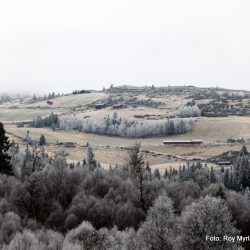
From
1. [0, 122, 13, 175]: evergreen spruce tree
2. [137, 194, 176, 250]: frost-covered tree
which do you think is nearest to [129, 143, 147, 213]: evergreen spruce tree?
[137, 194, 176, 250]: frost-covered tree

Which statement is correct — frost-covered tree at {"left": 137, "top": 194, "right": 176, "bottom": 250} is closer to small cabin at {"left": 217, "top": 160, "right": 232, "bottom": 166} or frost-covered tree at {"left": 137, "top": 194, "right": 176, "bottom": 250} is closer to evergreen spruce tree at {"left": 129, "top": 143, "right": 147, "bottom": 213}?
evergreen spruce tree at {"left": 129, "top": 143, "right": 147, "bottom": 213}

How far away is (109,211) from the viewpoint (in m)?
77.8

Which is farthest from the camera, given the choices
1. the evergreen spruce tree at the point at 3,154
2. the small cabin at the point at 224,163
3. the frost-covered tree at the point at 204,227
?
the small cabin at the point at 224,163

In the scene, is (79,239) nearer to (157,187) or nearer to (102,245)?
(102,245)

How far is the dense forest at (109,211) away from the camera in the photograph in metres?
51.2

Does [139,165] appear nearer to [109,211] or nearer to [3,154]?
[109,211]

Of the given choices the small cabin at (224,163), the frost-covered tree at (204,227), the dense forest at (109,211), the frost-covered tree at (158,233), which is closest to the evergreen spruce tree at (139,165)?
the dense forest at (109,211)

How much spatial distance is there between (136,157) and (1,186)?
24289mm

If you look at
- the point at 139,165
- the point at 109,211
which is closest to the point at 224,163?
the point at 139,165

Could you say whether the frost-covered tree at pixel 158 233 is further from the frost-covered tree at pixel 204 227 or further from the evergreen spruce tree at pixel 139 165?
the evergreen spruce tree at pixel 139 165

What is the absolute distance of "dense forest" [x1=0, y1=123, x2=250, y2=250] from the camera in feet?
168

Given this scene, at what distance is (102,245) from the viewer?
54.0 meters

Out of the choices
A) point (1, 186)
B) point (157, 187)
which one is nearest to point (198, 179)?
point (157, 187)

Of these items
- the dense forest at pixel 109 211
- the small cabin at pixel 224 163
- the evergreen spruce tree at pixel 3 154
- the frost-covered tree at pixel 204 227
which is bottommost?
the small cabin at pixel 224 163
